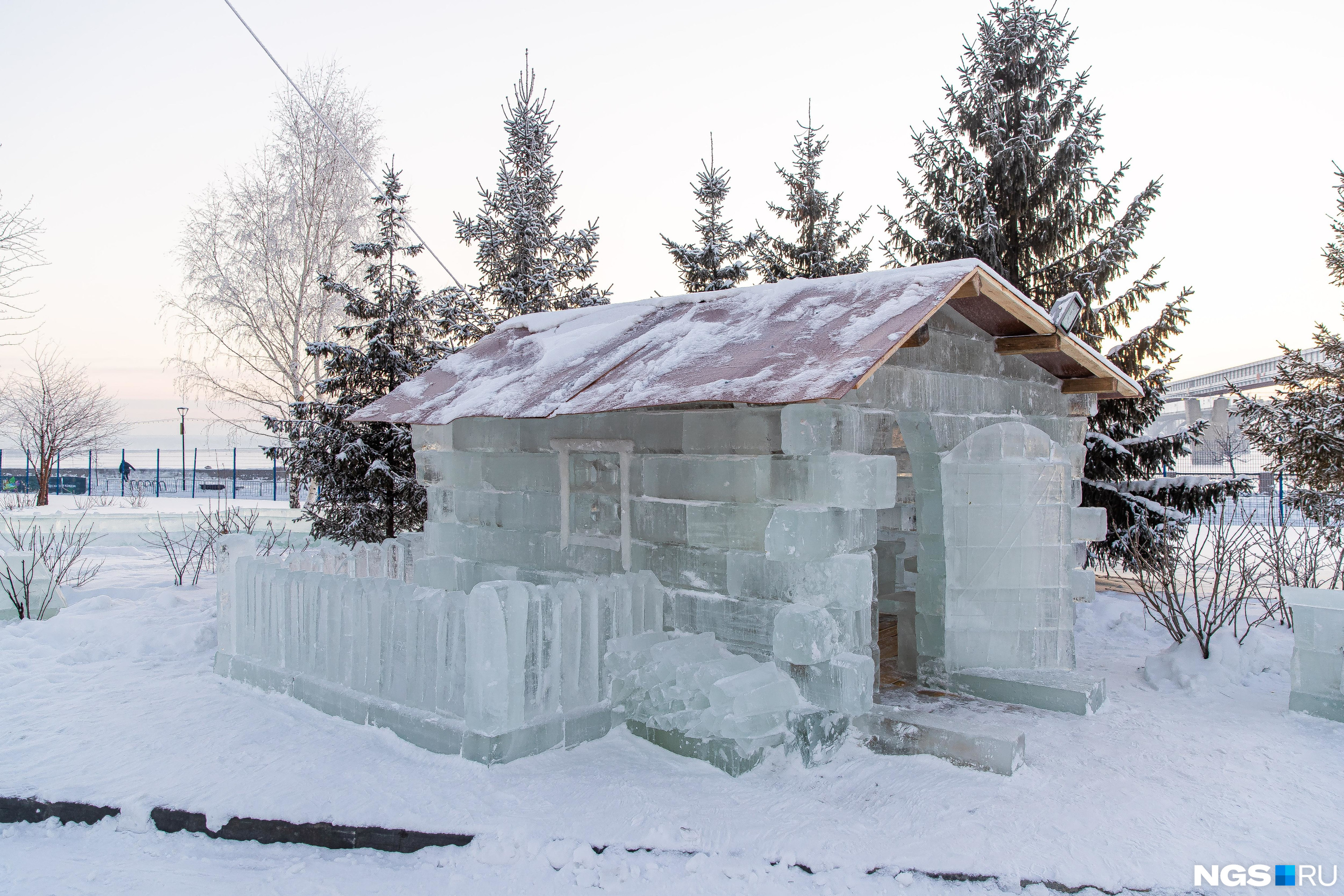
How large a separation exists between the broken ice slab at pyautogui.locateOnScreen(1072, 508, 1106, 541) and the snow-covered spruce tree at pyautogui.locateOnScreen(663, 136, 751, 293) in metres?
9.78

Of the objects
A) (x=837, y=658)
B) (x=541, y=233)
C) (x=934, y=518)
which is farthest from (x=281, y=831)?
(x=541, y=233)

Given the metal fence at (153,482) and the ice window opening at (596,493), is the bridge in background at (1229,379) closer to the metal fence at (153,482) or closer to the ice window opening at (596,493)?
the ice window opening at (596,493)

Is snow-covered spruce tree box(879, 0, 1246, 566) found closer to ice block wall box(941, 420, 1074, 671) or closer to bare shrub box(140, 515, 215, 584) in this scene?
ice block wall box(941, 420, 1074, 671)

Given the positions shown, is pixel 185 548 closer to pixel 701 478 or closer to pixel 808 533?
pixel 701 478

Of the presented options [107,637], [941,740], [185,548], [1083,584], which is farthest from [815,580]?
[185,548]

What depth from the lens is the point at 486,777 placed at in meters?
4.34

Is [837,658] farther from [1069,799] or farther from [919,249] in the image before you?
[919,249]

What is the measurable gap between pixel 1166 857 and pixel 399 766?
3868 millimetres

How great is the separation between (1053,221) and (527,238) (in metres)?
9.92

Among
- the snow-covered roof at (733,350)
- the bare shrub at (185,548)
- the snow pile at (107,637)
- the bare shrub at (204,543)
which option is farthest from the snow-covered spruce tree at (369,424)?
the snow-covered roof at (733,350)

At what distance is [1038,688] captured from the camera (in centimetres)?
571

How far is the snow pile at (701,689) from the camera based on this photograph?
4453 millimetres

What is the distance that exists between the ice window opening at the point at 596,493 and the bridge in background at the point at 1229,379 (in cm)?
1036

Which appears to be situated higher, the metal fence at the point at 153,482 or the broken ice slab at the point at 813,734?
the metal fence at the point at 153,482
